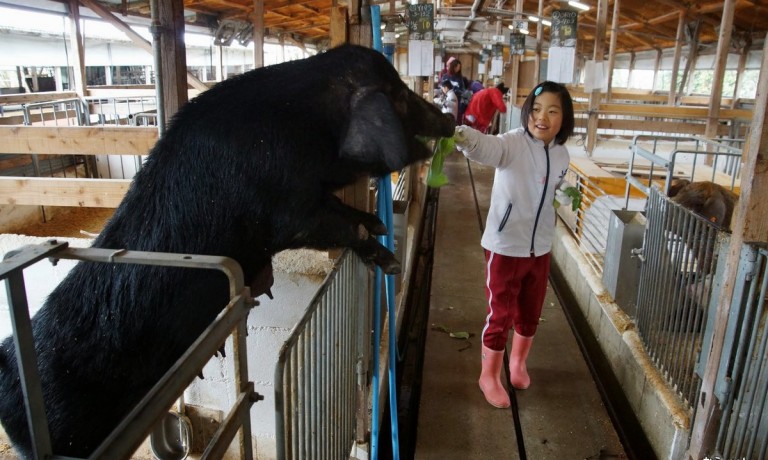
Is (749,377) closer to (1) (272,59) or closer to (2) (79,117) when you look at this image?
(2) (79,117)

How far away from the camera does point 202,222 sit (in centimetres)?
175

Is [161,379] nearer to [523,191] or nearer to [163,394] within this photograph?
[163,394]

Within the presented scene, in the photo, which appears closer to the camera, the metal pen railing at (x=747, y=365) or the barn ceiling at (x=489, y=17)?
the metal pen railing at (x=747, y=365)

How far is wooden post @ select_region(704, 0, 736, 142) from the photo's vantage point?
681cm

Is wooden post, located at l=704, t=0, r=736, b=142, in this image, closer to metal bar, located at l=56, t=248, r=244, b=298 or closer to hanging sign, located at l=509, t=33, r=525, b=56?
hanging sign, located at l=509, t=33, r=525, b=56

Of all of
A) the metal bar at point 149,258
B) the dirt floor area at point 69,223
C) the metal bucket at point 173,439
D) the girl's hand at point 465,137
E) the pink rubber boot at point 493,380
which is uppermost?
the girl's hand at point 465,137

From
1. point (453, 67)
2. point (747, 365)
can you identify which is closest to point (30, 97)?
point (453, 67)

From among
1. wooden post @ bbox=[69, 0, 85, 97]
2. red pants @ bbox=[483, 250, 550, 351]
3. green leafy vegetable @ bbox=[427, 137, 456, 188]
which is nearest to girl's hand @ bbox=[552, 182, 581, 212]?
red pants @ bbox=[483, 250, 550, 351]

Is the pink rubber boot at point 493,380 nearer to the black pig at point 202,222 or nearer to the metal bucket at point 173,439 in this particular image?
the black pig at point 202,222

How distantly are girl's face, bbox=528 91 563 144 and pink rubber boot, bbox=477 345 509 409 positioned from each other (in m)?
1.31

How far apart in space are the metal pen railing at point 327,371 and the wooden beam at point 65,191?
184 cm

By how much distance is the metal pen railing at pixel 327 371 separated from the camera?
1.39 metres

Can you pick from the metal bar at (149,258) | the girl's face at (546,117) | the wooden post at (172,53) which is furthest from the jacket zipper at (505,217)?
the metal bar at (149,258)

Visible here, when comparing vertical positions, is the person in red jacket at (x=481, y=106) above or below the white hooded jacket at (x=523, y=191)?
above
